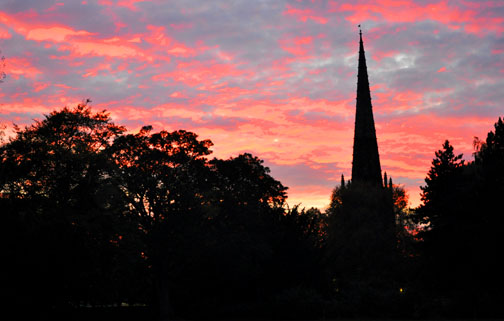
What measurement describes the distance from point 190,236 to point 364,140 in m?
60.6

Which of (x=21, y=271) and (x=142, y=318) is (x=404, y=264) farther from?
(x=21, y=271)

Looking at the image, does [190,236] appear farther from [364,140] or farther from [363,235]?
[364,140]

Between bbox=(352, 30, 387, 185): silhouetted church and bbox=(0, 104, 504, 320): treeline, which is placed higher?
bbox=(352, 30, 387, 185): silhouetted church

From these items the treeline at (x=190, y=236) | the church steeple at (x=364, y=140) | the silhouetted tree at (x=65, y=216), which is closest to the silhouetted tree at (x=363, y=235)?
the treeline at (x=190, y=236)

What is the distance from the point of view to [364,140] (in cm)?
10406

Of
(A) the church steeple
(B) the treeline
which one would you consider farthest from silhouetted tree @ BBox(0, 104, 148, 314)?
(A) the church steeple

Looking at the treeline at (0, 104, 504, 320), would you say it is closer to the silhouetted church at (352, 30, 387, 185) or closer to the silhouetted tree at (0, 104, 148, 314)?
the silhouetted tree at (0, 104, 148, 314)

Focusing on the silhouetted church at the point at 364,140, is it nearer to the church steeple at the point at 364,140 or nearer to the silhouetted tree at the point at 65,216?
the church steeple at the point at 364,140

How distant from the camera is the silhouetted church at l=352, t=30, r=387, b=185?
103 m

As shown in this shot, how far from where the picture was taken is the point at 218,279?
4653cm

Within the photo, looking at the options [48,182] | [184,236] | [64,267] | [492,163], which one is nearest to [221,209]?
[184,236]

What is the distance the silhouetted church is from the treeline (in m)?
49.9

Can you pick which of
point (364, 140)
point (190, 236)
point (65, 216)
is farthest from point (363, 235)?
point (364, 140)

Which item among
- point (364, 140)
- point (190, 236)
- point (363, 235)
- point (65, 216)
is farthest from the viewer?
point (364, 140)
